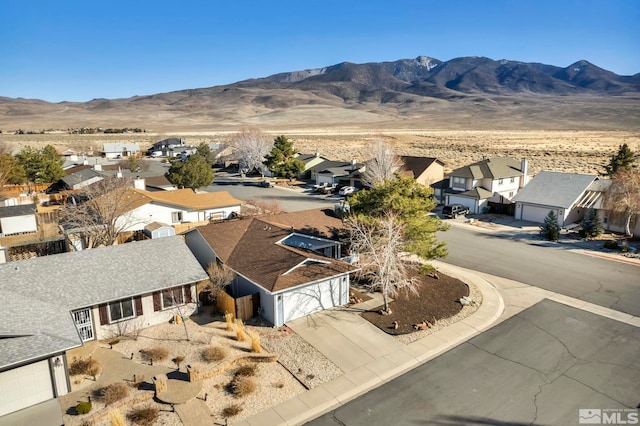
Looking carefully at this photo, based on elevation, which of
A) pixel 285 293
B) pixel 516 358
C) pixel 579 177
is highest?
pixel 579 177

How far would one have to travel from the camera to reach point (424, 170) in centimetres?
5884

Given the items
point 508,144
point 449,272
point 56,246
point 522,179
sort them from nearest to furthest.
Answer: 1. point 449,272
2. point 56,246
3. point 522,179
4. point 508,144

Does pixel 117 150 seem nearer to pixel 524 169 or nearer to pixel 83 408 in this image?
pixel 524 169

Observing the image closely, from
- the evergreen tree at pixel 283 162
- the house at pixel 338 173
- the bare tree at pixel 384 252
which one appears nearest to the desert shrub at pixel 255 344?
the bare tree at pixel 384 252

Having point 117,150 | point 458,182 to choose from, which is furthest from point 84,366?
point 117,150

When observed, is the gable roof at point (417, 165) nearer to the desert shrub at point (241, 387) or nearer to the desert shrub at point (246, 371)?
the desert shrub at point (246, 371)

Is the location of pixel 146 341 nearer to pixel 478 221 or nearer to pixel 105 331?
pixel 105 331

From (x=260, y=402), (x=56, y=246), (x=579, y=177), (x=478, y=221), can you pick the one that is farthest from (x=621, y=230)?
(x=56, y=246)

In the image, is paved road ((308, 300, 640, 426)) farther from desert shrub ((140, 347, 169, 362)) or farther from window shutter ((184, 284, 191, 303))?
window shutter ((184, 284, 191, 303))

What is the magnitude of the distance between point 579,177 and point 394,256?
3093 cm

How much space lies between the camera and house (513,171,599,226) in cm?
4088

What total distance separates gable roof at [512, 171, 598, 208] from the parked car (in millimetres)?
5358

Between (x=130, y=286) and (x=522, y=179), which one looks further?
(x=522, y=179)

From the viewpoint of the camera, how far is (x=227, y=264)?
2452 cm
